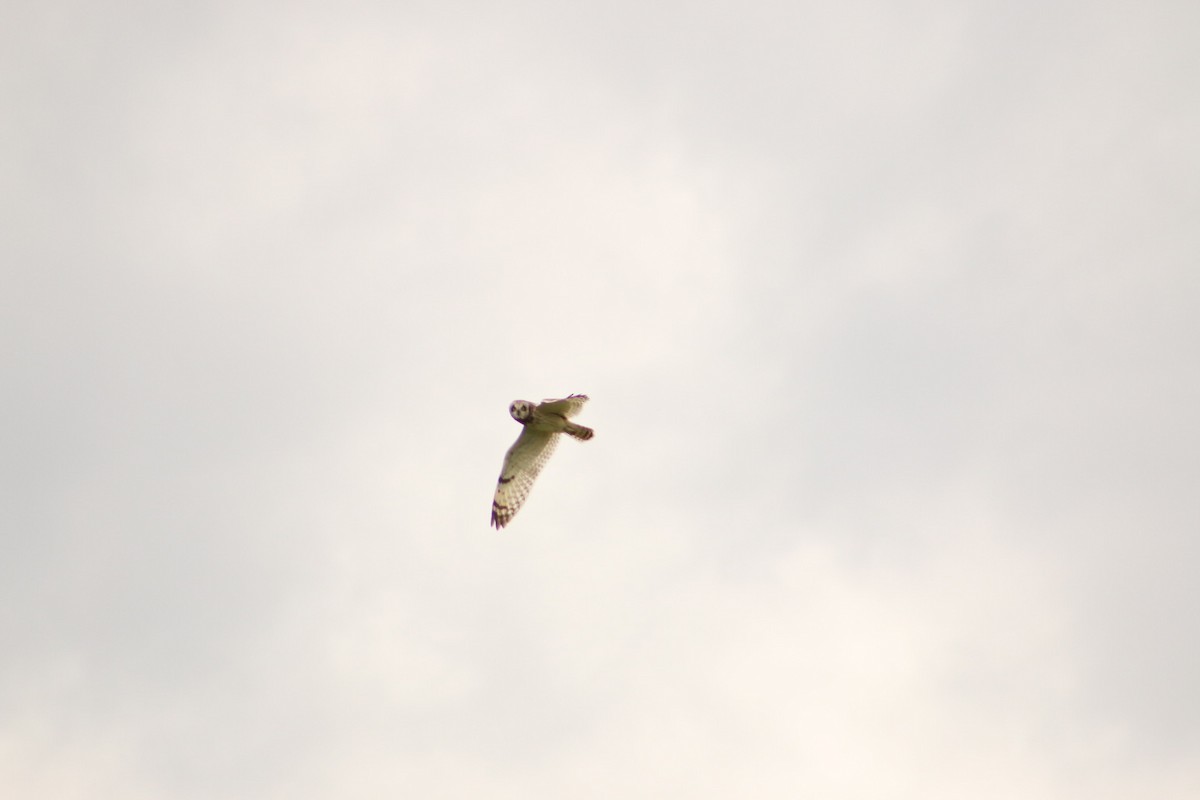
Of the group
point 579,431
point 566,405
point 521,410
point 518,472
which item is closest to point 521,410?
point 521,410

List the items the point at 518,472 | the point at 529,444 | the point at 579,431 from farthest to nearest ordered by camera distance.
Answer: the point at 518,472, the point at 529,444, the point at 579,431

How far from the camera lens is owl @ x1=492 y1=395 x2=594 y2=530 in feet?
62.8

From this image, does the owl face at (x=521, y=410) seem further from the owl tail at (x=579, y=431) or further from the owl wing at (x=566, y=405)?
the owl tail at (x=579, y=431)

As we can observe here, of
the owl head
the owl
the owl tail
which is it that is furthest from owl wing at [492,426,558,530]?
the owl head

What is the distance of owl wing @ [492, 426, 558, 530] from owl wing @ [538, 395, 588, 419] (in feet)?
3.06

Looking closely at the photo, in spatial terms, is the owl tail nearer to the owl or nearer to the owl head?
the owl

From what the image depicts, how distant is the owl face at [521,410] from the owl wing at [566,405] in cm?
21

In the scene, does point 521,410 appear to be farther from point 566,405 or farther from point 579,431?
point 579,431

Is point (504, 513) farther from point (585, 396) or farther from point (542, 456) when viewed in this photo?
point (585, 396)

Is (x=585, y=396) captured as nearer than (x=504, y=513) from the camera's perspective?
Yes

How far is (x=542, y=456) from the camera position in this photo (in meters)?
20.5

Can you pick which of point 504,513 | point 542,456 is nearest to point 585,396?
point 542,456

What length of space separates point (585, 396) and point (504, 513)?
3.22 m

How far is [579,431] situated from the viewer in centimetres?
1933
